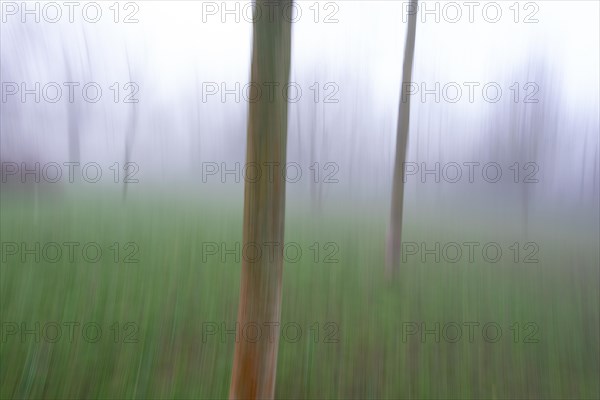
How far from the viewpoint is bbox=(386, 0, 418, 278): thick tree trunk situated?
4.18 feet

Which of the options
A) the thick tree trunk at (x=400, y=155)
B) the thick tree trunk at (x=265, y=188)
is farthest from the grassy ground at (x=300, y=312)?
the thick tree trunk at (x=265, y=188)

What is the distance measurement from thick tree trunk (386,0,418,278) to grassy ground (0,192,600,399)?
0.11 feet

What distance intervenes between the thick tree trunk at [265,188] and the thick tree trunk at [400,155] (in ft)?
1.06

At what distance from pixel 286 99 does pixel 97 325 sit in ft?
2.39

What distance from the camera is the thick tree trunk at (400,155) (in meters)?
1.28

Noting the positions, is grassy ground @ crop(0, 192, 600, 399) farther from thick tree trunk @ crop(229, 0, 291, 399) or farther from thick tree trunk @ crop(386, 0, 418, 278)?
thick tree trunk @ crop(229, 0, 291, 399)

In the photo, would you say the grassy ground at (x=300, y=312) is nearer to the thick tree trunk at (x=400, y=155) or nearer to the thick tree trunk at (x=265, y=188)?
the thick tree trunk at (x=400, y=155)

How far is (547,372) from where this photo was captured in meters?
1.24

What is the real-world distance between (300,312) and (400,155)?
47cm

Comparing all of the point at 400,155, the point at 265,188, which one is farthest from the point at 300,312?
the point at 400,155

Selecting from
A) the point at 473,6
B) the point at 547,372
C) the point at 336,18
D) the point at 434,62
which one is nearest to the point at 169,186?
the point at 336,18

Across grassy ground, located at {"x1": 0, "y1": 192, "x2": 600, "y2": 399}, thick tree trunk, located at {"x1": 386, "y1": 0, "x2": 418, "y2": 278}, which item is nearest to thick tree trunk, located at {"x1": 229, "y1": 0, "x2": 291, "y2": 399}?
grassy ground, located at {"x1": 0, "y1": 192, "x2": 600, "y2": 399}

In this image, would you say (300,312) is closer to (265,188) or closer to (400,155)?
(265,188)

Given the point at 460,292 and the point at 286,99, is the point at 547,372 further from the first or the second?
the point at 286,99
